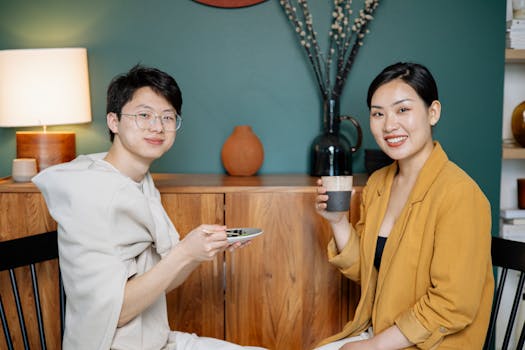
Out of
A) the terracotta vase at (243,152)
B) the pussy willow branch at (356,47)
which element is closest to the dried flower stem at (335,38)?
the pussy willow branch at (356,47)

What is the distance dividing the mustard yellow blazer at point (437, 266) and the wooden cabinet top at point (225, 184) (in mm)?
481

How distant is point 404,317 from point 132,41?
1.75 meters

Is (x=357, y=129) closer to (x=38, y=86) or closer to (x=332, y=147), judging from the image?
(x=332, y=147)

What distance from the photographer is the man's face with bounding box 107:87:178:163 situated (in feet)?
5.64

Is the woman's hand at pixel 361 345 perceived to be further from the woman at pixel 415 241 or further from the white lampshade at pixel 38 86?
the white lampshade at pixel 38 86

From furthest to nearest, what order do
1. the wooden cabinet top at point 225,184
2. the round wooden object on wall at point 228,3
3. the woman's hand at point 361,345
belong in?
1. the round wooden object on wall at point 228,3
2. the wooden cabinet top at point 225,184
3. the woman's hand at point 361,345

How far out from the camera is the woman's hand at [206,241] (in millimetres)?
1520

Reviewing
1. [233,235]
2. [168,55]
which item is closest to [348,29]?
[168,55]

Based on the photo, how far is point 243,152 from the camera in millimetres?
2484

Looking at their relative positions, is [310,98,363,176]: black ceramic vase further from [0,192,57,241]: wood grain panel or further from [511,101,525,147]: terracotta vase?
[0,192,57,241]: wood grain panel

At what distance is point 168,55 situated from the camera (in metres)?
2.66

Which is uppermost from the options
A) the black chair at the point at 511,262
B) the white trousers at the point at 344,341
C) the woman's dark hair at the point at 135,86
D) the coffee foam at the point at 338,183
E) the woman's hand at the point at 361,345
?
the woman's dark hair at the point at 135,86

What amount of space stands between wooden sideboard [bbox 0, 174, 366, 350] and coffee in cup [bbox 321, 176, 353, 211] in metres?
0.42

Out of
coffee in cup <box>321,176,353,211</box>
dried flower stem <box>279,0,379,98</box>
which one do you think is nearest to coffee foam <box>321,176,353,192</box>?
coffee in cup <box>321,176,353,211</box>
